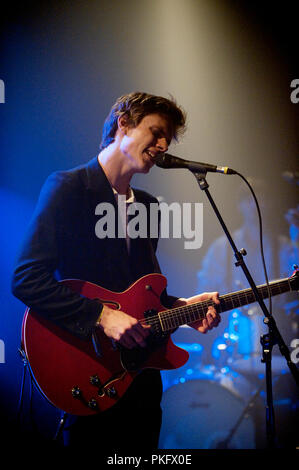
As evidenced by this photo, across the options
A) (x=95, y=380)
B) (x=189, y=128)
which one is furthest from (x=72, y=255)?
(x=189, y=128)

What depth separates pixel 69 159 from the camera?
2.71m

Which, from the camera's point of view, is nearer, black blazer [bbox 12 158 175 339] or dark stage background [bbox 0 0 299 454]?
black blazer [bbox 12 158 175 339]

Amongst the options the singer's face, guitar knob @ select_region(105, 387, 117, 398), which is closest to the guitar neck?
guitar knob @ select_region(105, 387, 117, 398)

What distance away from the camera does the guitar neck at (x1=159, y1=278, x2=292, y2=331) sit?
2025mm

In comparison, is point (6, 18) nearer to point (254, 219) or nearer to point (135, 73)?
point (135, 73)

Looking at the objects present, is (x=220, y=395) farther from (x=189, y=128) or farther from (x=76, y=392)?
(x=189, y=128)

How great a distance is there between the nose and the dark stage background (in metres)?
0.57

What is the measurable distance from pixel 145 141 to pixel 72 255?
787 millimetres

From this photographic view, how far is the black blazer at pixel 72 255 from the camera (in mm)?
1830

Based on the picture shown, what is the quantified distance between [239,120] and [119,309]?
1897mm

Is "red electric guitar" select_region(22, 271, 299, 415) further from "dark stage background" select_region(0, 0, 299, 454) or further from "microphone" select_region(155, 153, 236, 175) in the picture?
"dark stage background" select_region(0, 0, 299, 454)

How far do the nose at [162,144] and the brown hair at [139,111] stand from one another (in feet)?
0.53
